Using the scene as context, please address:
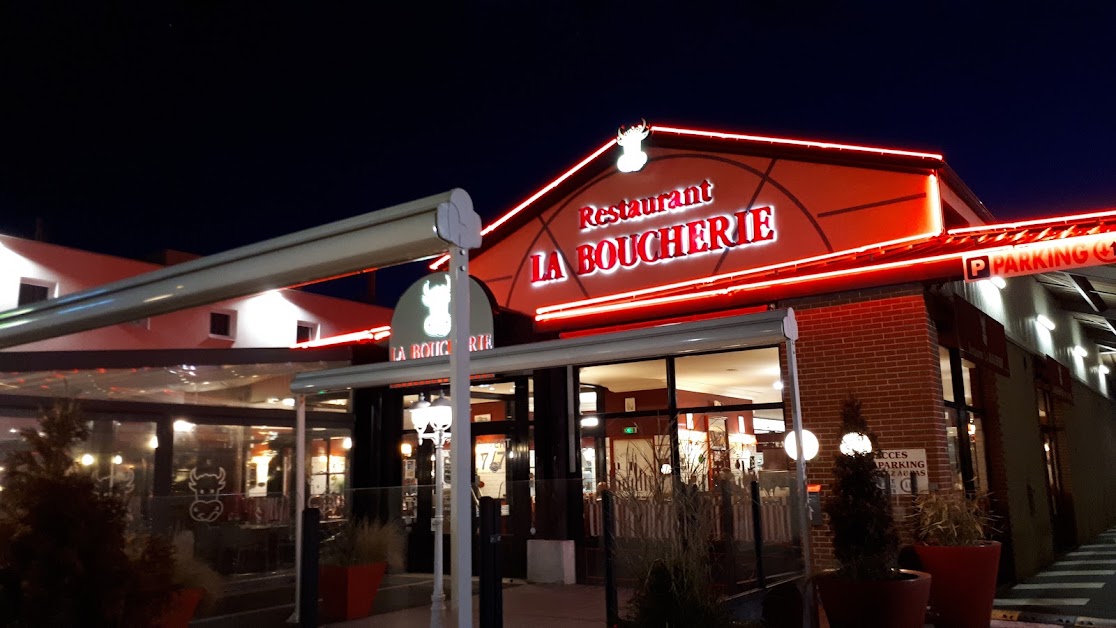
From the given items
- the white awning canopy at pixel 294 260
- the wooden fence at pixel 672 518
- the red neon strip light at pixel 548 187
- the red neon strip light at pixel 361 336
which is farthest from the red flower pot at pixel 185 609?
the red neon strip light at pixel 548 187

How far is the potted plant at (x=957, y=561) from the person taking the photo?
8.48 meters

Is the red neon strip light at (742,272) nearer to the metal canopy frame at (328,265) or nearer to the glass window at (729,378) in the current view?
the glass window at (729,378)

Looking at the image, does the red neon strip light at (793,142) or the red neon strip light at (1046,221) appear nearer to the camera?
the red neon strip light at (1046,221)

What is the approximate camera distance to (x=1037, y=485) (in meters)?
14.6

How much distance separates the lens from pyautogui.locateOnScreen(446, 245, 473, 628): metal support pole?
3037 millimetres

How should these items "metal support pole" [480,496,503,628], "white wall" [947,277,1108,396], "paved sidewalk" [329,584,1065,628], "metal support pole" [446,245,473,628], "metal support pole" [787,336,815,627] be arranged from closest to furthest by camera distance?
1. "metal support pole" [446,245,473,628]
2. "metal support pole" [480,496,503,628]
3. "metal support pole" [787,336,815,627]
4. "paved sidewalk" [329,584,1065,628]
5. "white wall" [947,277,1108,396]

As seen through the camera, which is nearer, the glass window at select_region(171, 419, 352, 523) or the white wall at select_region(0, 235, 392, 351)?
the glass window at select_region(171, 419, 352, 523)

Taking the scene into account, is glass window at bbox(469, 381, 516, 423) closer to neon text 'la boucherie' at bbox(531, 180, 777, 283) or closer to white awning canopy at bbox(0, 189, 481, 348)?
neon text 'la boucherie' at bbox(531, 180, 777, 283)

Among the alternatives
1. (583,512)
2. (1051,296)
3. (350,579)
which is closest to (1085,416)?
(1051,296)

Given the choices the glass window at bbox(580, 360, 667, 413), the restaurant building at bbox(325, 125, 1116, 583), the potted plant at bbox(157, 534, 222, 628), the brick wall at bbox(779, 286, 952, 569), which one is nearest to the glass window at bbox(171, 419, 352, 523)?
the restaurant building at bbox(325, 125, 1116, 583)

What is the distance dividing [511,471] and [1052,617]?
769 cm

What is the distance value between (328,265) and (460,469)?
40.0 inches

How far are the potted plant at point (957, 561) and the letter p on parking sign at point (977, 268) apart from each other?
2.32m

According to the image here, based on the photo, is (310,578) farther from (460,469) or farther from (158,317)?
(158,317)
